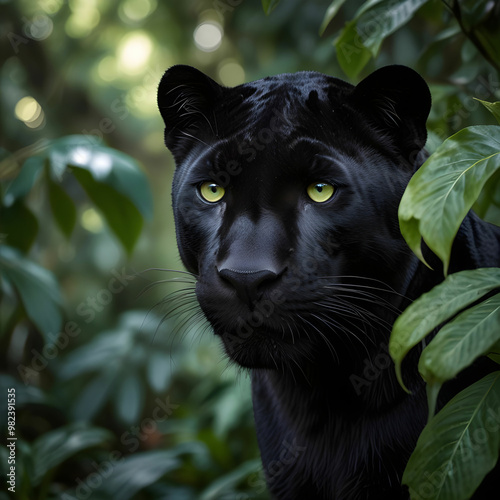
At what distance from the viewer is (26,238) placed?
1715 millimetres

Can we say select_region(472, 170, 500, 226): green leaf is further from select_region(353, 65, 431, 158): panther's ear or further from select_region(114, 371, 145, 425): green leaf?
select_region(114, 371, 145, 425): green leaf

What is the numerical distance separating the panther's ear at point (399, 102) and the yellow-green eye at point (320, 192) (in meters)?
0.18

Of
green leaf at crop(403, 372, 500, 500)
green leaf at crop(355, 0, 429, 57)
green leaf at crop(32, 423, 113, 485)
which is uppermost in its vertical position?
green leaf at crop(355, 0, 429, 57)

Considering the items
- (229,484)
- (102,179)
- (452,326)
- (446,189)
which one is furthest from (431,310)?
(229,484)

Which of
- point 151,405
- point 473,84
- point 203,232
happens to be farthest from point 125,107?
point 203,232

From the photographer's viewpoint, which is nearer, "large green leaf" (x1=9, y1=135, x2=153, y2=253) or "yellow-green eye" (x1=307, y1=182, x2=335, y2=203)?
"yellow-green eye" (x1=307, y1=182, x2=335, y2=203)

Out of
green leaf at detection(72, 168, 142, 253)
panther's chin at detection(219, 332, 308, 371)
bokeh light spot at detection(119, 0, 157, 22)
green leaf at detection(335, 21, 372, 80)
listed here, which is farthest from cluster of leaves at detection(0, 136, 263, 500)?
bokeh light spot at detection(119, 0, 157, 22)

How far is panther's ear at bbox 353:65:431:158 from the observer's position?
109 cm

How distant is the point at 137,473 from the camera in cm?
206

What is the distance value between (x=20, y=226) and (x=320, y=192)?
0.98m

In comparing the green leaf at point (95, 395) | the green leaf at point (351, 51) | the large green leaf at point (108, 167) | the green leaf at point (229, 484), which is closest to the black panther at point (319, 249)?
the green leaf at point (351, 51)

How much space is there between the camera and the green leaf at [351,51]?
132cm

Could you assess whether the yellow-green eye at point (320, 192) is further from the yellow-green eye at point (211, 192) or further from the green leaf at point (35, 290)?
the green leaf at point (35, 290)

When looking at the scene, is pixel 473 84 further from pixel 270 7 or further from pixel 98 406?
pixel 98 406
